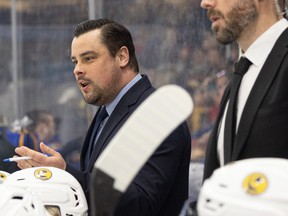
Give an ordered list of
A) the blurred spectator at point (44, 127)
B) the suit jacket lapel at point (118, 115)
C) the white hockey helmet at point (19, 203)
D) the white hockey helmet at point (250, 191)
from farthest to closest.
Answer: the blurred spectator at point (44, 127), the suit jacket lapel at point (118, 115), the white hockey helmet at point (19, 203), the white hockey helmet at point (250, 191)

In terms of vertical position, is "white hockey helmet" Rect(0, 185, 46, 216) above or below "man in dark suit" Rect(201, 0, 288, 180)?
below

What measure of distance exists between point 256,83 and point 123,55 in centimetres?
121

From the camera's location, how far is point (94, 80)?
4.34 m

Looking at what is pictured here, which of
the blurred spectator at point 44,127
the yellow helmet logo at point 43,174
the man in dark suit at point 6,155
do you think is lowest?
the blurred spectator at point 44,127

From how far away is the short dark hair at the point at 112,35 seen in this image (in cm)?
444

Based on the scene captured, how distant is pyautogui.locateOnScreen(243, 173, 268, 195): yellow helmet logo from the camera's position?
2.75 m

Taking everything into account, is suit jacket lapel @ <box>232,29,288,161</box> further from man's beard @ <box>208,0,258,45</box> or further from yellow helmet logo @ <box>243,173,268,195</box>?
yellow helmet logo @ <box>243,173,268,195</box>

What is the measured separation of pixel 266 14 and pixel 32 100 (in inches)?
199

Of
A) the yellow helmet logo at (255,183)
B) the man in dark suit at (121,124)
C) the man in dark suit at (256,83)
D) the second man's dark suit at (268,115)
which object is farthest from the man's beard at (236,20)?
the yellow helmet logo at (255,183)

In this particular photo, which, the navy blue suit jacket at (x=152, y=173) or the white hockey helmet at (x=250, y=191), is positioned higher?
the white hockey helmet at (x=250, y=191)

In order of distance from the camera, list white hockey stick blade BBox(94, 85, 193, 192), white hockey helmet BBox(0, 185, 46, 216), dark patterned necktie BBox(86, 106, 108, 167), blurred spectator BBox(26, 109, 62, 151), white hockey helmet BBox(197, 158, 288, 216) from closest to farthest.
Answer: white hockey stick blade BBox(94, 85, 193, 192)
white hockey helmet BBox(197, 158, 288, 216)
white hockey helmet BBox(0, 185, 46, 216)
dark patterned necktie BBox(86, 106, 108, 167)
blurred spectator BBox(26, 109, 62, 151)

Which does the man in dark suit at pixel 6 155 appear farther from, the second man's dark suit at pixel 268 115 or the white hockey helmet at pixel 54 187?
the second man's dark suit at pixel 268 115

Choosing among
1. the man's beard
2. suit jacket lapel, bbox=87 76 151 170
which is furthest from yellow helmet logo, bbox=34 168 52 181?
the man's beard

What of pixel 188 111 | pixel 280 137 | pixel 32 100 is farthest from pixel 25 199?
pixel 32 100
